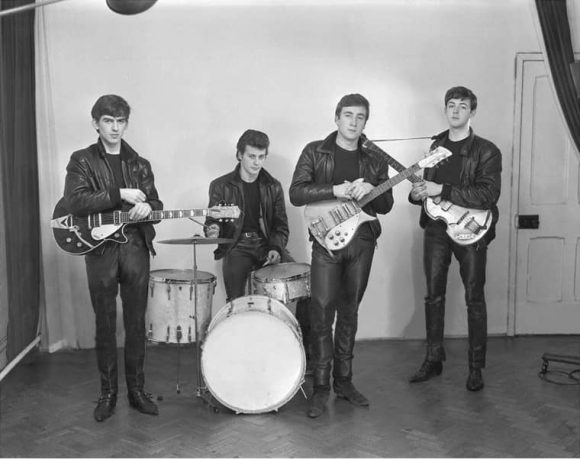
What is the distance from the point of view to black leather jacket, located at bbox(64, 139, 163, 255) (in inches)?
178

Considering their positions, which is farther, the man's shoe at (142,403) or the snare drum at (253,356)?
the man's shoe at (142,403)

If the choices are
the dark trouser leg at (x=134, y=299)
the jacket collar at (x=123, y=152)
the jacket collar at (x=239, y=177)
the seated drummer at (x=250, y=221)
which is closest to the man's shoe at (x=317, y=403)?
the seated drummer at (x=250, y=221)

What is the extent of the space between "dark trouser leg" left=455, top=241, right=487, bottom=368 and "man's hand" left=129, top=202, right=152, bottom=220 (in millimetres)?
2113

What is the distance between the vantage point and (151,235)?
15.8ft

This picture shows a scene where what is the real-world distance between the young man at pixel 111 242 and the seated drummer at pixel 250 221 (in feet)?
2.63

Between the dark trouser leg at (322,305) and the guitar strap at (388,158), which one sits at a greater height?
the guitar strap at (388,158)

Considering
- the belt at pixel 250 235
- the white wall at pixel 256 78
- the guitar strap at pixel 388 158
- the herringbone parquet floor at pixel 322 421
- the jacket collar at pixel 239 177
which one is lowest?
the herringbone parquet floor at pixel 322 421

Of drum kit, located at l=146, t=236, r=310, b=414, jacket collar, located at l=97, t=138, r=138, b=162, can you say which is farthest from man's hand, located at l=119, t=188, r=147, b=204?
drum kit, located at l=146, t=236, r=310, b=414

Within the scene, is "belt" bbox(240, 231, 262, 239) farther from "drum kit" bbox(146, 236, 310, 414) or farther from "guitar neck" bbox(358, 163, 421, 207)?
"guitar neck" bbox(358, 163, 421, 207)

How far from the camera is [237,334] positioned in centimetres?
477

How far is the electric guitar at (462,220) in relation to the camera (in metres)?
5.16

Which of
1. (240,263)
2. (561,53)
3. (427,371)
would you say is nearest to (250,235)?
(240,263)

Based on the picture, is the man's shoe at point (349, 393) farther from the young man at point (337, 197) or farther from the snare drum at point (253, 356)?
the snare drum at point (253, 356)

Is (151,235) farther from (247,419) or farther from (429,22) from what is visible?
(429,22)
